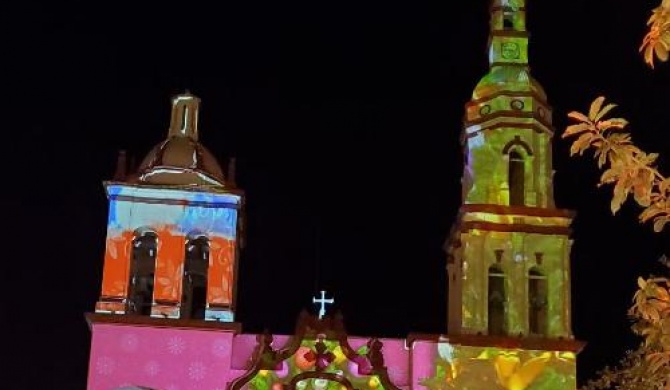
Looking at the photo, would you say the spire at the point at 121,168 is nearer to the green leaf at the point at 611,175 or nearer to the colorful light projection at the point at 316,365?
the colorful light projection at the point at 316,365

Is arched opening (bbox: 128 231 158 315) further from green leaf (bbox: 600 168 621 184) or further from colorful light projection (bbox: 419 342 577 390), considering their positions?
green leaf (bbox: 600 168 621 184)

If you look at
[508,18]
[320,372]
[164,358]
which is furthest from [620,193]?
[508,18]

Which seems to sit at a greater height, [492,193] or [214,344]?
[492,193]

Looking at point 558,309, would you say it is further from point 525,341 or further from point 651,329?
point 651,329

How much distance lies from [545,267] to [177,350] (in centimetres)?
469

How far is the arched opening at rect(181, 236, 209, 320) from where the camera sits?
50.9 ft

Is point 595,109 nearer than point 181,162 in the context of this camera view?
Yes

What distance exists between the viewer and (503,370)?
14758 millimetres

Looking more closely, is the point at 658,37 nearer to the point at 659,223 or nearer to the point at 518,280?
the point at 659,223

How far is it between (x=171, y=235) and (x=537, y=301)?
4692 mm

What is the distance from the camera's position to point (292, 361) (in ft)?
48.4

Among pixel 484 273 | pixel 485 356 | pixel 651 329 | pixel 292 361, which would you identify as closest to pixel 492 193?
pixel 484 273

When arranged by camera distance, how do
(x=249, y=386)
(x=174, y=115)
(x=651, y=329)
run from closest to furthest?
(x=651, y=329)
(x=249, y=386)
(x=174, y=115)

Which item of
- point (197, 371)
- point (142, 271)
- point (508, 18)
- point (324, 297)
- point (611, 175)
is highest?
point (508, 18)
